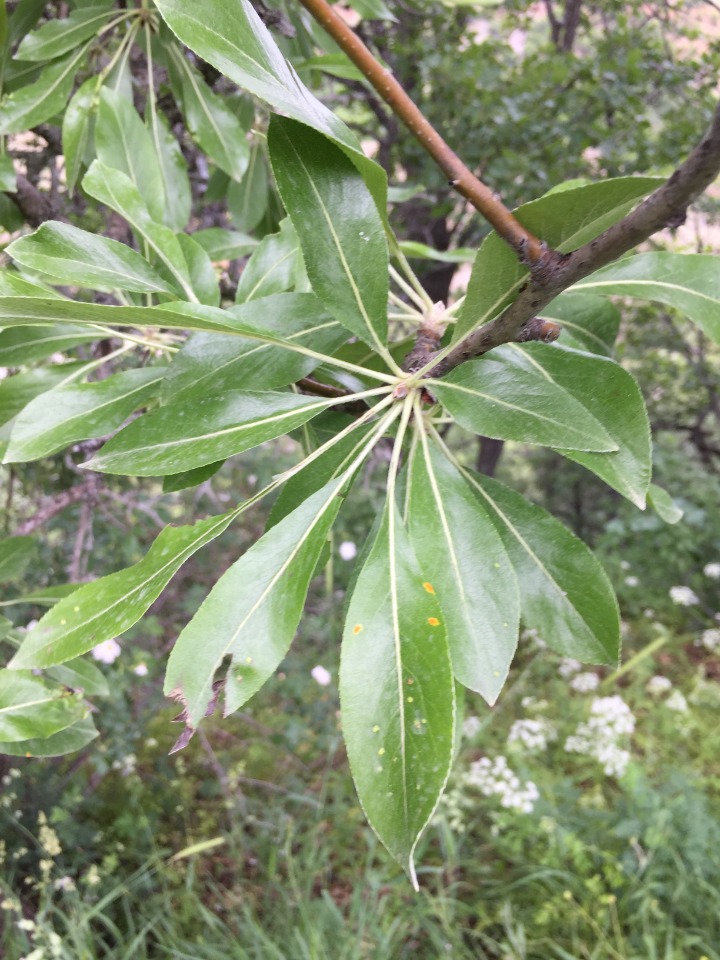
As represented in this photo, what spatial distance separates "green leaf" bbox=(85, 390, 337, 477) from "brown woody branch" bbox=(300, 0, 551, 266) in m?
0.19

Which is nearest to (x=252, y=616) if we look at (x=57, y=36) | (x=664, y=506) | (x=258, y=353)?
(x=258, y=353)

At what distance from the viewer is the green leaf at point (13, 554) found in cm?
87

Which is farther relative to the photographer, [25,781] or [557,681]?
[557,681]

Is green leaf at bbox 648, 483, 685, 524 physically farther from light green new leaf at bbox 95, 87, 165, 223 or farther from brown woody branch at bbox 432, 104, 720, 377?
light green new leaf at bbox 95, 87, 165, 223

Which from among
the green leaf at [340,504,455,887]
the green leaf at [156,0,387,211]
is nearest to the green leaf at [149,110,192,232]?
the green leaf at [156,0,387,211]

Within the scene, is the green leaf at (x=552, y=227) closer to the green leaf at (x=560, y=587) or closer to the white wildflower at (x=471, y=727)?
the green leaf at (x=560, y=587)

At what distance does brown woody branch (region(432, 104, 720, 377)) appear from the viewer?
270 mm

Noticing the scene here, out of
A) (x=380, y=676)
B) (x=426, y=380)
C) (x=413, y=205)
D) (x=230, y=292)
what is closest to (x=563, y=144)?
(x=413, y=205)

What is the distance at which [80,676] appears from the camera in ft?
2.64

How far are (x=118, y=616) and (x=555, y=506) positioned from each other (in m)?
3.49

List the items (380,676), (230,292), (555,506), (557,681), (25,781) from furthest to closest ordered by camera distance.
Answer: (555,506) < (557,681) < (25,781) < (230,292) < (380,676)

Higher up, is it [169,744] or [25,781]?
[25,781]

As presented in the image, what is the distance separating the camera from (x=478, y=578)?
50 centimetres

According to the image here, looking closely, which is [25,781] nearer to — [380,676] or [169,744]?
[169,744]
